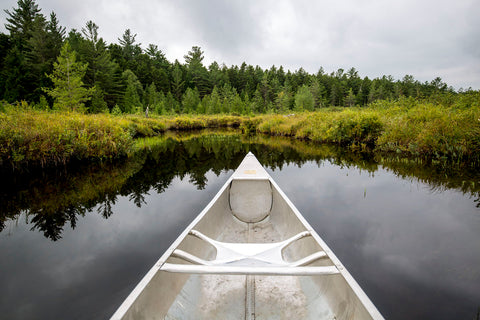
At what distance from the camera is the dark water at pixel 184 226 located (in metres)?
2.44

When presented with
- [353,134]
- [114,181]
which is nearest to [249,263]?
[114,181]

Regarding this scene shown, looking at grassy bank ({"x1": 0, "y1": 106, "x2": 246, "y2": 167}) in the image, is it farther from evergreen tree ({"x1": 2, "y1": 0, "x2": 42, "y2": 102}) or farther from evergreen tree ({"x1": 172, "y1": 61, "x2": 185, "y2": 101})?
evergreen tree ({"x1": 172, "y1": 61, "x2": 185, "y2": 101})

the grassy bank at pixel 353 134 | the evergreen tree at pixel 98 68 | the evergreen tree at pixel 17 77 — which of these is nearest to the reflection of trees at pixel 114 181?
the grassy bank at pixel 353 134

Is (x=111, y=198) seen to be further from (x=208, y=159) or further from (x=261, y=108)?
Answer: (x=261, y=108)

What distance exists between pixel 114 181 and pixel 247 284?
579 centimetres

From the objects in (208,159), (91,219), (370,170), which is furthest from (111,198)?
(370,170)

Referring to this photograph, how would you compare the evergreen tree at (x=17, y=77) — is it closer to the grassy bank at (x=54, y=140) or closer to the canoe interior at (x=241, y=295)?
the grassy bank at (x=54, y=140)

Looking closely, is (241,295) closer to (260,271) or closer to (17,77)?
(260,271)

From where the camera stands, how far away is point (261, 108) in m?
56.5

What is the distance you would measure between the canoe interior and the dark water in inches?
33.3

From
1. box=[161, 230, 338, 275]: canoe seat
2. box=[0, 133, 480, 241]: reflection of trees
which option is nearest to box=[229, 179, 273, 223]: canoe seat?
box=[161, 230, 338, 275]: canoe seat

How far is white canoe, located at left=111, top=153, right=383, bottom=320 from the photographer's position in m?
1.58

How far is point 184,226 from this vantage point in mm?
4312

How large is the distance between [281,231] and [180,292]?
1.93 m
